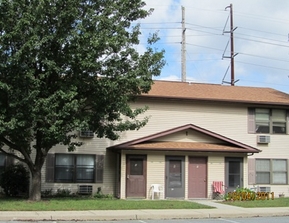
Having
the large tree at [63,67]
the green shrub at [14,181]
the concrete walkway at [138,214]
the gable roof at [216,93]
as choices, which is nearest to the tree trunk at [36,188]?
the large tree at [63,67]

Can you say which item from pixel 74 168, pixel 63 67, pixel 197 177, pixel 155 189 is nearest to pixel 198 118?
pixel 197 177

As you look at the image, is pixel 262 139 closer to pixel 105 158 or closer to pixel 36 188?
pixel 105 158

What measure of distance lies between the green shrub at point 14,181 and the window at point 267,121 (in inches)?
517

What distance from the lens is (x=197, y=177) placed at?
23.6 m

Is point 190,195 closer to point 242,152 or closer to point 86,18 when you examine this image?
point 242,152

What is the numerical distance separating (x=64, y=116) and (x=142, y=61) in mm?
4229

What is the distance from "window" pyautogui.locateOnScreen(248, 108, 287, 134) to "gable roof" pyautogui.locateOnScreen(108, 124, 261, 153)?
8.61 feet

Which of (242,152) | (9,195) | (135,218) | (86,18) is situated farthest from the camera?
(242,152)

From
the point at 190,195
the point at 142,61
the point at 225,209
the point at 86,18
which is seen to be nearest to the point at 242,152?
the point at 190,195

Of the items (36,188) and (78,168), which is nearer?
(36,188)

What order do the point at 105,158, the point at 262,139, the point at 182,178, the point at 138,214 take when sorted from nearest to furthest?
the point at 138,214 < the point at 182,178 < the point at 105,158 < the point at 262,139

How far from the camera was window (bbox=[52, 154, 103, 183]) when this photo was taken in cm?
2366

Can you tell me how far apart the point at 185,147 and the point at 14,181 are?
880cm

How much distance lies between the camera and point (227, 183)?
23781 mm
